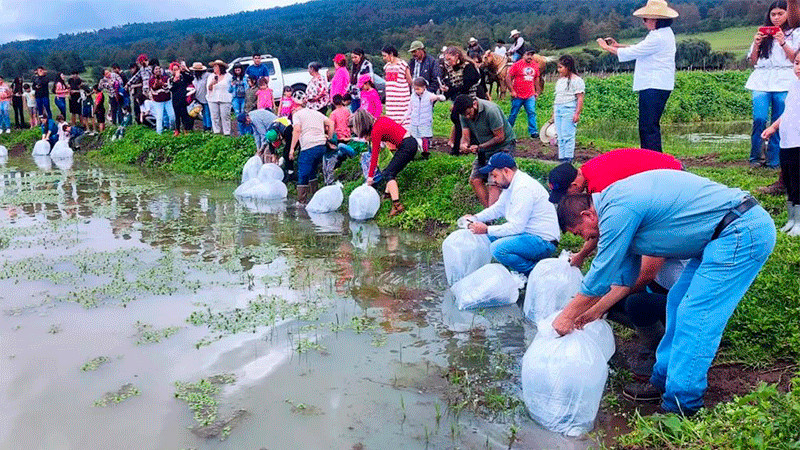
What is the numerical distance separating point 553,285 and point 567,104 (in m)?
4.60

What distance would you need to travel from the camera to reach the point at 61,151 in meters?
18.5

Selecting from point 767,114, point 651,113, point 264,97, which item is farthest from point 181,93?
point 767,114

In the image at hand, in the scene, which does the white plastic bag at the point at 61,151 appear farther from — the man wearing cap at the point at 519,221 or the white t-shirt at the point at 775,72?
the white t-shirt at the point at 775,72

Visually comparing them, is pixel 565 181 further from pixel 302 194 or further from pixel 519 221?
pixel 302 194

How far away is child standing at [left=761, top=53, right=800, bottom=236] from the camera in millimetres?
5914

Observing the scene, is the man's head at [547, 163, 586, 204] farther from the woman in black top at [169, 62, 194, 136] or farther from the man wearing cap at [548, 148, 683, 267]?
the woman in black top at [169, 62, 194, 136]

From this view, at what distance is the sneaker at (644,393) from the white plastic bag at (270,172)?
824 cm

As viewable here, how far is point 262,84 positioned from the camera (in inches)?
547

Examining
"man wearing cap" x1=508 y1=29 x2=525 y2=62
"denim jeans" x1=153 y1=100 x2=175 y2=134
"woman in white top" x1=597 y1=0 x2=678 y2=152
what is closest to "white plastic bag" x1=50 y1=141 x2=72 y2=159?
"denim jeans" x1=153 y1=100 x2=175 y2=134

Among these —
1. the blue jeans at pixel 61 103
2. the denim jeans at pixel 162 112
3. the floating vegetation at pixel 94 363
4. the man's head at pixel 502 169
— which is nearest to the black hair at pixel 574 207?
the man's head at pixel 502 169

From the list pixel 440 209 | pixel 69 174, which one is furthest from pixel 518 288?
pixel 69 174

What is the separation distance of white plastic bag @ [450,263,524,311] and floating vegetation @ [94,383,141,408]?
109 inches

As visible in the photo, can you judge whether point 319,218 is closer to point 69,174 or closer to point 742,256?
point 742,256

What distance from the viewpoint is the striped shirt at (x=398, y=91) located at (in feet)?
35.7
